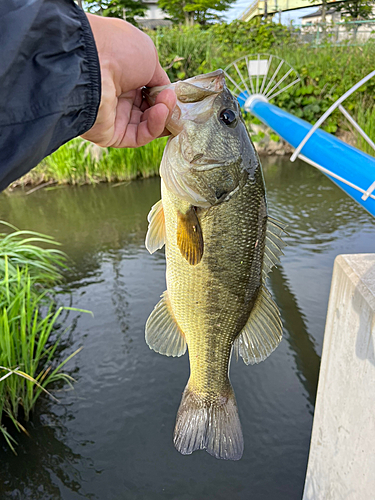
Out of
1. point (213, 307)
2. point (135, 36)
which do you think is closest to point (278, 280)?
point (213, 307)

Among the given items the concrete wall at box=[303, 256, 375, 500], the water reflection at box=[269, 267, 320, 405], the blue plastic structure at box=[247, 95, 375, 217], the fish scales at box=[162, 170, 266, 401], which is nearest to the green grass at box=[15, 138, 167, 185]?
the water reflection at box=[269, 267, 320, 405]

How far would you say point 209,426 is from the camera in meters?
1.52

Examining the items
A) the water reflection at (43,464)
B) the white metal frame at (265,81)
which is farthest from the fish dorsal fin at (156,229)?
the white metal frame at (265,81)

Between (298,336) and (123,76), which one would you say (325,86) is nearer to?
(298,336)

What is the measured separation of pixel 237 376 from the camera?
10.9 feet

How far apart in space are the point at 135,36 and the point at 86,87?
0.29 metres

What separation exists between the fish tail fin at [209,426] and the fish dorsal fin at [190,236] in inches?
23.2

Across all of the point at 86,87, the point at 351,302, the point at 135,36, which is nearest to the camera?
the point at 86,87

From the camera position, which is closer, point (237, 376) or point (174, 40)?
point (237, 376)

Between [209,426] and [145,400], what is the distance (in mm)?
1740

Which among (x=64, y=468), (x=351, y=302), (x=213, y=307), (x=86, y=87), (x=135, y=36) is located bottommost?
(x=64, y=468)

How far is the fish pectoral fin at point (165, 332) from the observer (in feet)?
4.99

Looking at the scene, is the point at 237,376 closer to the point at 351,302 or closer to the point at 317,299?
the point at 317,299

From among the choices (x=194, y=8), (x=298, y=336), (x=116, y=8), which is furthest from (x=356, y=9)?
(x=298, y=336)
